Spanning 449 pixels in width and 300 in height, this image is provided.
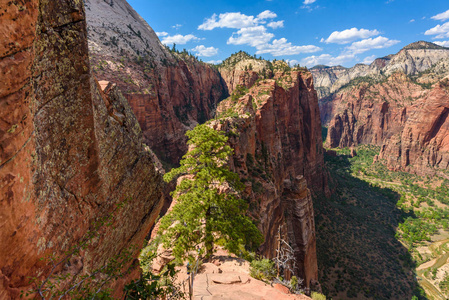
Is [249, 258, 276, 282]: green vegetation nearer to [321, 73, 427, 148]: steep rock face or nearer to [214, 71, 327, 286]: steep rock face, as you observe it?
[214, 71, 327, 286]: steep rock face

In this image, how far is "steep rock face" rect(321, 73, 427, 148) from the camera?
138 metres

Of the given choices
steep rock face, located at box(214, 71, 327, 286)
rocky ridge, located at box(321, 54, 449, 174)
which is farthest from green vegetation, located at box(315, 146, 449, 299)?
rocky ridge, located at box(321, 54, 449, 174)

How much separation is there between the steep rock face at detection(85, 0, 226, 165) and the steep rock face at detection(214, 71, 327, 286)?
17256 mm

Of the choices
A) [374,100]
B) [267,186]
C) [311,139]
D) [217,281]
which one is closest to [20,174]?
[217,281]

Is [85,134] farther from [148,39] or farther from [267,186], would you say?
[148,39]

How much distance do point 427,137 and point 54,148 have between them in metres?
142

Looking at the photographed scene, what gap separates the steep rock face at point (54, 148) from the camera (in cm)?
520

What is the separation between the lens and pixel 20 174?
550 centimetres

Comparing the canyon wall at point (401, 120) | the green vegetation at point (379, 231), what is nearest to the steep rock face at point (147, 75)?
the green vegetation at point (379, 231)

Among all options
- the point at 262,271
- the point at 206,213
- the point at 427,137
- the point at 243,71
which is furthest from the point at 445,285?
the point at 427,137

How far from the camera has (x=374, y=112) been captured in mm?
150875

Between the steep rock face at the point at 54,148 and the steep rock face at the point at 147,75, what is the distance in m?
41.2

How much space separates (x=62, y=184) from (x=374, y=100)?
181848mm

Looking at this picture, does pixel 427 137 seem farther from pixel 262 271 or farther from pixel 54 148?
pixel 54 148
